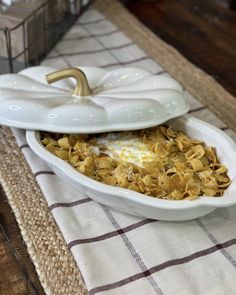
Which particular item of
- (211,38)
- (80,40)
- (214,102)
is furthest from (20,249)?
(211,38)

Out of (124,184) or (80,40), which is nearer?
(124,184)

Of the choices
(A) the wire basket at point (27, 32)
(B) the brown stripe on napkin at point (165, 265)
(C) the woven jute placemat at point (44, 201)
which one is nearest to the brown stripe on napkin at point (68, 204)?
(C) the woven jute placemat at point (44, 201)

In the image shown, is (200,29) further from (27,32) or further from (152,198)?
(152,198)

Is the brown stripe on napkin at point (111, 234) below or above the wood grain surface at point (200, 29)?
above

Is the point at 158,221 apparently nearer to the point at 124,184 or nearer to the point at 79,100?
the point at 124,184

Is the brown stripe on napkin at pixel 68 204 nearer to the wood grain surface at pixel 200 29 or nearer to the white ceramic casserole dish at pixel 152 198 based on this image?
the white ceramic casserole dish at pixel 152 198

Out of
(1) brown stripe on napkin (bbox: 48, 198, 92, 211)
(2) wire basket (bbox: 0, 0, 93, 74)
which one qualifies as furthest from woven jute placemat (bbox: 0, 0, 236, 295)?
(2) wire basket (bbox: 0, 0, 93, 74)
